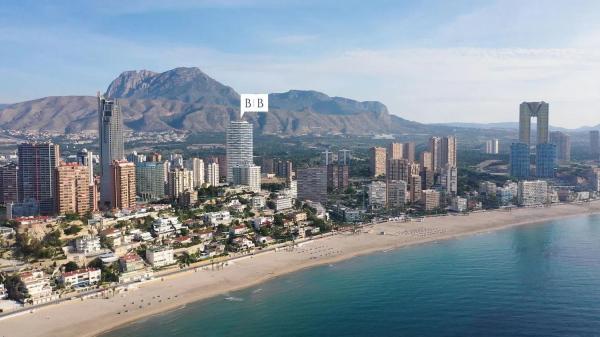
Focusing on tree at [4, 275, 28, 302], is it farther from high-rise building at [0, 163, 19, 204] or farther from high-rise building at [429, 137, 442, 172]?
high-rise building at [429, 137, 442, 172]

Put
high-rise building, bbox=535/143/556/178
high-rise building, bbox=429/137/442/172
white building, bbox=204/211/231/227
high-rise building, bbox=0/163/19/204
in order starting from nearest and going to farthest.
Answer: white building, bbox=204/211/231/227, high-rise building, bbox=0/163/19/204, high-rise building, bbox=535/143/556/178, high-rise building, bbox=429/137/442/172

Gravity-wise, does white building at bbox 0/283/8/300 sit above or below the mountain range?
below

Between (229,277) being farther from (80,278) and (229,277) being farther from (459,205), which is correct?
(459,205)

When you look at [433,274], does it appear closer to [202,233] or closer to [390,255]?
[390,255]

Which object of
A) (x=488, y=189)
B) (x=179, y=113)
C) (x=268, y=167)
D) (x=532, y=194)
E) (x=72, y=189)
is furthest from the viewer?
(x=179, y=113)

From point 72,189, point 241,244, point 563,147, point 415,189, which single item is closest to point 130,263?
point 241,244

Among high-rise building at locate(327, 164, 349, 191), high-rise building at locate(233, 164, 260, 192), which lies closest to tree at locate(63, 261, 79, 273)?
high-rise building at locate(233, 164, 260, 192)

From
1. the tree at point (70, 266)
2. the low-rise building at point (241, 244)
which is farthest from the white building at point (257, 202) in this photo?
the tree at point (70, 266)
